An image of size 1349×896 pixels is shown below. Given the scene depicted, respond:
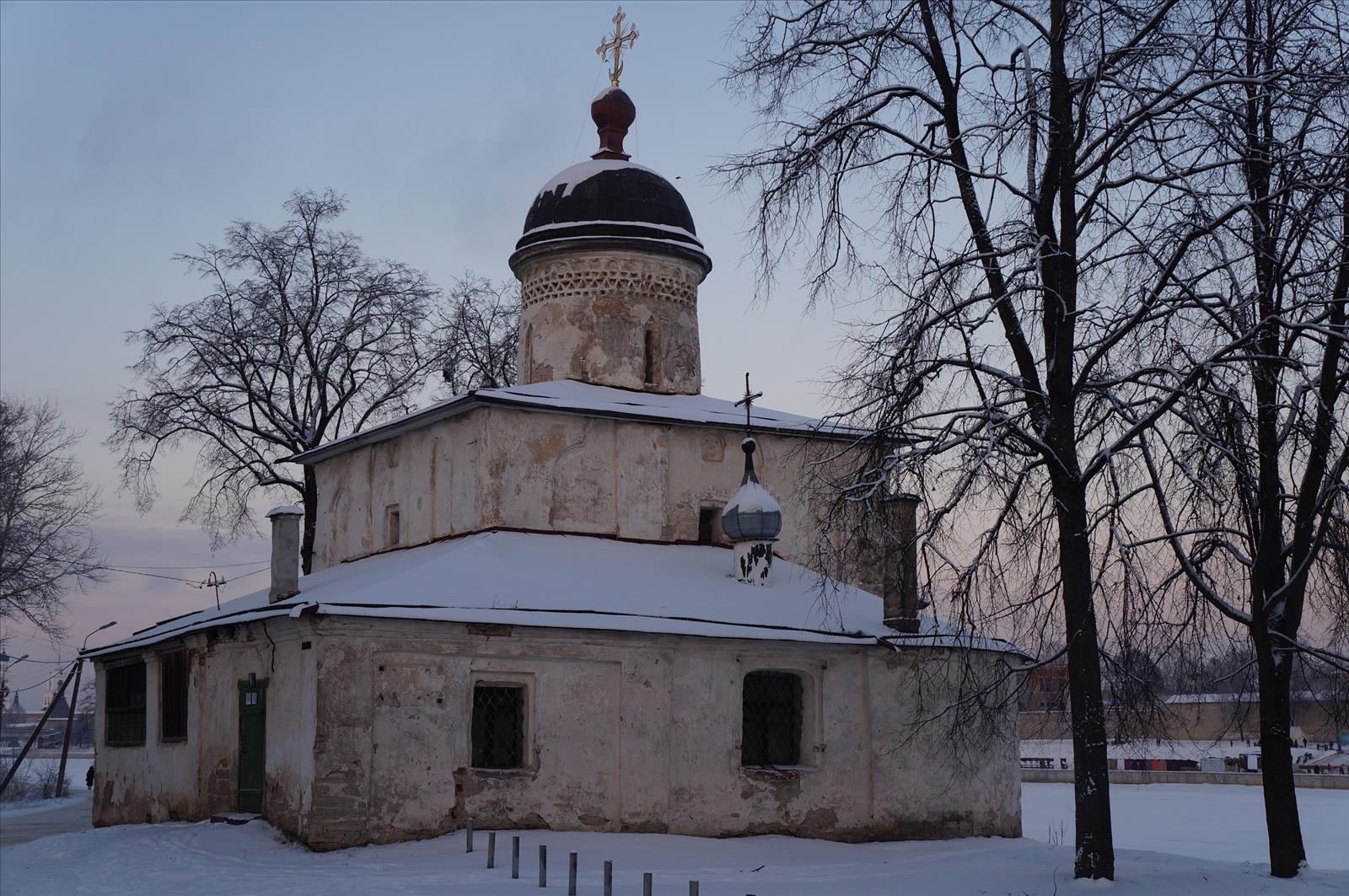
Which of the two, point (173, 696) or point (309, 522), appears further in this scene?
point (309, 522)

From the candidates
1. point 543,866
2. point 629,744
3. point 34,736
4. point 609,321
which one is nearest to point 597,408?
point 609,321

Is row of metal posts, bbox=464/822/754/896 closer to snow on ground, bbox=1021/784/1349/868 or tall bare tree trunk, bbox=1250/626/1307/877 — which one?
tall bare tree trunk, bbox=1250/626/1307/877

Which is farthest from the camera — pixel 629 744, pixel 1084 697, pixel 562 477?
pixel 562 477

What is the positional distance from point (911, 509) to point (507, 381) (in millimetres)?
14990

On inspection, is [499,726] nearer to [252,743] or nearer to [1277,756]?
[252,743]

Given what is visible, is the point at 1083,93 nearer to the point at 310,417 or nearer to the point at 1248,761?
the point at 310,417

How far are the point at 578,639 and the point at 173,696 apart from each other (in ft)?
22.9

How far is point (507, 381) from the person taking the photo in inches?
1305

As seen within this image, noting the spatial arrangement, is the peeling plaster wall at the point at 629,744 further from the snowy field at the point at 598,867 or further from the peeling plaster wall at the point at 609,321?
the peeling plaster wall at the point at 609,321

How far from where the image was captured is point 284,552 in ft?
62.2

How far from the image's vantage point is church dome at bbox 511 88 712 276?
23203mm

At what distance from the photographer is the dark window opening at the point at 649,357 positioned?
23.2 m

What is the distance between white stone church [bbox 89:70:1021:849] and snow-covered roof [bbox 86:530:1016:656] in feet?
0.16

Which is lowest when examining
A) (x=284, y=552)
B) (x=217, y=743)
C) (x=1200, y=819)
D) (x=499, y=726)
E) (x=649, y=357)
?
(x=1200, y=819)
